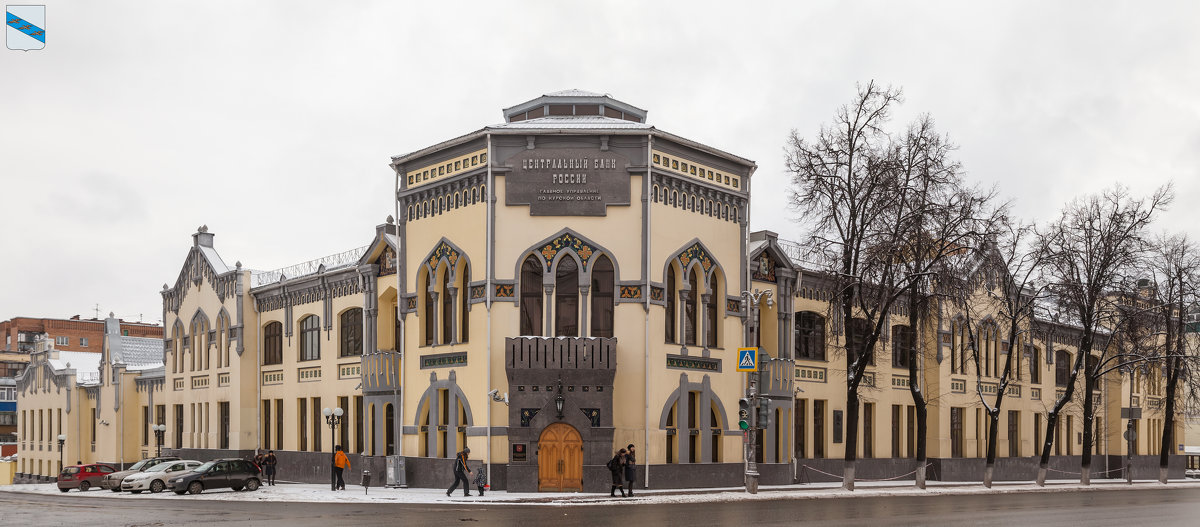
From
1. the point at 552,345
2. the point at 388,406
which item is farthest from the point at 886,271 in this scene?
the point at 388,406

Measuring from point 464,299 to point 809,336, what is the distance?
14749 mm

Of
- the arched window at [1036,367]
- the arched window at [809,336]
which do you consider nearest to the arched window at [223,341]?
the arched window at [809,336]

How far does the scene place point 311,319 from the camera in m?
48.8

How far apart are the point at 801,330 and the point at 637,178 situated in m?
11.7

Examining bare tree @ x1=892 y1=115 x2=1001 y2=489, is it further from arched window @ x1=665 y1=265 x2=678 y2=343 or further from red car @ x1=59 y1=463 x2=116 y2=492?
red car @ x1=59 y1=463 x2=116 y2=492

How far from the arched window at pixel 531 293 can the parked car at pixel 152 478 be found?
1333 cm

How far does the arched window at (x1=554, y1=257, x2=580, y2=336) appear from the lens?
3647cm

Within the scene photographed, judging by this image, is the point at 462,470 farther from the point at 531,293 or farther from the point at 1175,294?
the point at 1175,294

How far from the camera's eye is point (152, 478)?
128ft

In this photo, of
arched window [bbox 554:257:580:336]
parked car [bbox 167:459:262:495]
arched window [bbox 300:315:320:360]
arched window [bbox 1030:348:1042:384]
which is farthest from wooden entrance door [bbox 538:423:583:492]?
arched window [bbox 1030:348:1042:384]

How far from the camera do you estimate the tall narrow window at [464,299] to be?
123 feet

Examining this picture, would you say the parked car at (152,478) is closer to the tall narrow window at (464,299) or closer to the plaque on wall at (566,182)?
the tall narrow window at (464,299)

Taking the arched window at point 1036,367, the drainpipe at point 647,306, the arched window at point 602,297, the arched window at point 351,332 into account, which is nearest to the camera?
the drainpipe at point 647,306

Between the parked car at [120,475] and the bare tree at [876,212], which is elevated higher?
the bare tree at [876,212]
